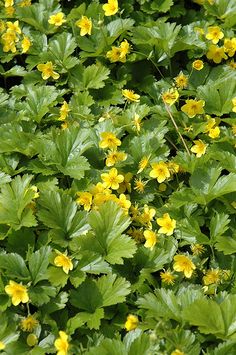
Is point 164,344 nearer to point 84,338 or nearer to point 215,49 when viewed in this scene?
point 84,338

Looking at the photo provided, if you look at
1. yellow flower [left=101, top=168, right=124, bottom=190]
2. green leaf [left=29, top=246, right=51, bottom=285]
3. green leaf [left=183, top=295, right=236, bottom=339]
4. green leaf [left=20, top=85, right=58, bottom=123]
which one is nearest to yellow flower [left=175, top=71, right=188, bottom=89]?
green leaf [left=20, top=85, right=58, bottom=123]

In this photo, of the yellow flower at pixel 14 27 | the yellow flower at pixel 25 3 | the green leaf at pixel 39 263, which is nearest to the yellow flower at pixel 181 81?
the yellow flower at pixel 14 27

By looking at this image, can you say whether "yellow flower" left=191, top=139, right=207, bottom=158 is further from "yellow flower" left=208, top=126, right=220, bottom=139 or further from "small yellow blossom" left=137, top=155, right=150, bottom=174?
"small yellow blossom" left=137, top=155, right=150, bottom=174

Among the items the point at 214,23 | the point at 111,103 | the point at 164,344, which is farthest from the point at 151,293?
the point at 214,23

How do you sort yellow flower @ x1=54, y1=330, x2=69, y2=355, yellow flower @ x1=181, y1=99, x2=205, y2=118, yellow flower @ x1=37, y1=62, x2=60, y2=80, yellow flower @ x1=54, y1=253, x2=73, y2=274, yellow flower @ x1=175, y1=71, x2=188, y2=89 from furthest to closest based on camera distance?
yellow flower @ x1=37, y1=62, x2=60, y2=80 < yellow flower @ x1=175, y1=71, x2=188, y2=89 < yellow flower @ x1=181, y1=99, x2=205, y2=118 < yellow flower @ x1=54, y1=253, x2=73, y2=274 < yellow flower @ x1=54, y1=330, x2=69, y2=355

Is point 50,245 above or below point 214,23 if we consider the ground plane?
below

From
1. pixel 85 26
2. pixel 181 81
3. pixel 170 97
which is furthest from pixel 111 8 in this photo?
pixel 170 97
